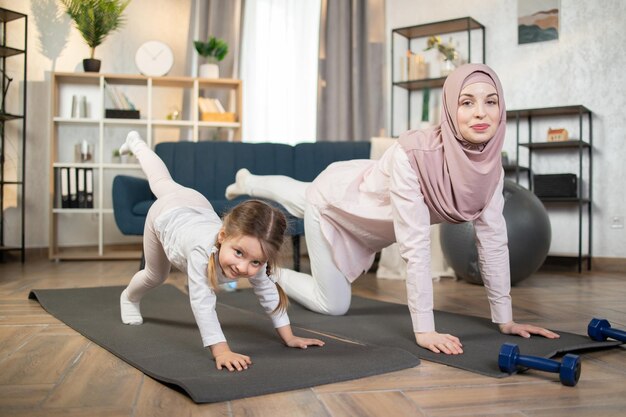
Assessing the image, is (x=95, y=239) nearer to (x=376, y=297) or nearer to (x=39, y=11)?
(x=39, y=11)

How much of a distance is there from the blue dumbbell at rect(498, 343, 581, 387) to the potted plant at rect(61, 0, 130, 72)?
4220mm

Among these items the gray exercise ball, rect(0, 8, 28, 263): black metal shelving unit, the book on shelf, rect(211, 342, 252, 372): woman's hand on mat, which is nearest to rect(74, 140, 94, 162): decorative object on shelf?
the book on shelf

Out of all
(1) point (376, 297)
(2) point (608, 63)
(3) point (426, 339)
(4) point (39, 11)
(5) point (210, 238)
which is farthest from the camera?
(4) point (39, 11)

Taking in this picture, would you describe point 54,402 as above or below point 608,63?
below

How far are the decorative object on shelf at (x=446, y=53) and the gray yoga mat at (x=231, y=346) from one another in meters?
3.24

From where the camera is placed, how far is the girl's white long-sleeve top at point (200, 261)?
169 centimetres

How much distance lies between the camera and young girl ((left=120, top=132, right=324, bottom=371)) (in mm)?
1638

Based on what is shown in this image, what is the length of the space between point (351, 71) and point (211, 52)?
1.24 m

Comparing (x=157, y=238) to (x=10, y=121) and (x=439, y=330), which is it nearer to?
(x=439, y=330)

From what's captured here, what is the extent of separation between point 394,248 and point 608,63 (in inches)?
84.1

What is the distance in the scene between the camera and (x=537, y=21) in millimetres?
4914

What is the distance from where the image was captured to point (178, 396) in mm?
1452

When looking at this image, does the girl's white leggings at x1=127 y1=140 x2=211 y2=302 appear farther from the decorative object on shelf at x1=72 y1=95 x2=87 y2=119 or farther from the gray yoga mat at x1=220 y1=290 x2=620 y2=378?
the decorative object on shelf at x1=72 y1=95 x2=87 y2=119

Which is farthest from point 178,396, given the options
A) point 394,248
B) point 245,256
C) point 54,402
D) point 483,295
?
point 394,248
